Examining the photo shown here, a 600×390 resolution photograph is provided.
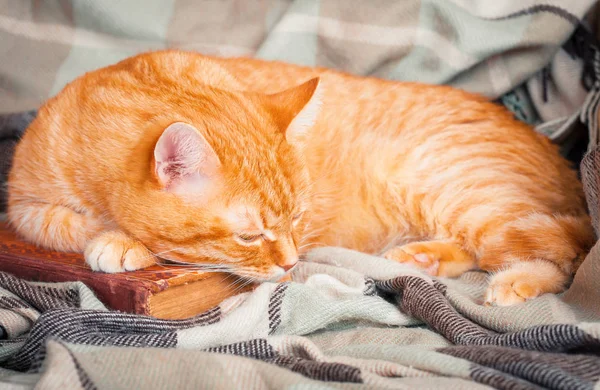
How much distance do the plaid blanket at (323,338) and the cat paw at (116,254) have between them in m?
0.09

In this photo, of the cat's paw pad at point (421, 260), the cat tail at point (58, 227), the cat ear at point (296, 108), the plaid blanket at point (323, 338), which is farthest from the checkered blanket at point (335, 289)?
the cat ear at point (296, 108)

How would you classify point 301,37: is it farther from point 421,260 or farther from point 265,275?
point 265,275

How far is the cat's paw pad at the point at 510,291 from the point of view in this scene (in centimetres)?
153

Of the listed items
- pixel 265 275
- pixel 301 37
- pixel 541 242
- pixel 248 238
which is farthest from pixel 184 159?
pixel 301 37

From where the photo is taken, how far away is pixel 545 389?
1005 millimetres

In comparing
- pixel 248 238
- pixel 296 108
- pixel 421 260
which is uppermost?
pixel 296 108

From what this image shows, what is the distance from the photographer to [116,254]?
4.86ft

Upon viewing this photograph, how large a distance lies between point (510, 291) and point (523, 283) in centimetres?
6

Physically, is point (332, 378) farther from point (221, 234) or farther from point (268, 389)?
point (221, 234)

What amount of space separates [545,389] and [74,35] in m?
2.46

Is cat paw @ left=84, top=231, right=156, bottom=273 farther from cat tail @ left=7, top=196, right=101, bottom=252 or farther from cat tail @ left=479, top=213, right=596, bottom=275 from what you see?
cat tail @ left=479, top=213, right=596, bottom=275

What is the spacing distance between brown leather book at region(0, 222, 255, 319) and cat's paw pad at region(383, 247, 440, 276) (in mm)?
513

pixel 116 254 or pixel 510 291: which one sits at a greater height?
pixel 116 254

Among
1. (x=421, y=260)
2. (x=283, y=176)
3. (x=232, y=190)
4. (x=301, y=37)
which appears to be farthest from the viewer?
(x=301, y=37)
